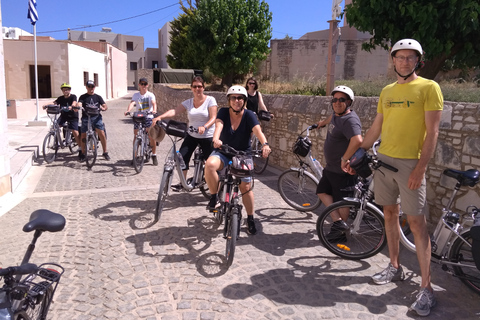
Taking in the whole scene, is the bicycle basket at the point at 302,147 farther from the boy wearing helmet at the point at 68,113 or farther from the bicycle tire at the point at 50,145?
the bicycle tire at the point at 50,145

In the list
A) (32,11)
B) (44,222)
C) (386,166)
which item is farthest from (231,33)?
(44,222)

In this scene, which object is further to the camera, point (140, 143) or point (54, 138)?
point (54, 138)

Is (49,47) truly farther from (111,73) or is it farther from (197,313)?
(197,313)

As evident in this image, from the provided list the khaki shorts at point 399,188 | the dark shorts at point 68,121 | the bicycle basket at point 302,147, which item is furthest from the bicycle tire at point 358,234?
the dark shorts at point 68,121

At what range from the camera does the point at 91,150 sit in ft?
28.3

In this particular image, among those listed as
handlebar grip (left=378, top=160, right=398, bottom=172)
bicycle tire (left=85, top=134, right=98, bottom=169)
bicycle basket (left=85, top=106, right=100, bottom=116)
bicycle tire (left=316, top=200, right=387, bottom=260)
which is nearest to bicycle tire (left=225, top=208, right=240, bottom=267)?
bicycle tire (left=316, top=200, right=387, bottom=260)

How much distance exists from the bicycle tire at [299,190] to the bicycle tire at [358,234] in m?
1.38

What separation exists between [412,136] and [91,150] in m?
6.99

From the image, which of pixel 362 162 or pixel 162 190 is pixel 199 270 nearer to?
pixel 162 190

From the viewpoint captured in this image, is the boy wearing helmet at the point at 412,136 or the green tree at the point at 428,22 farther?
the green tree at the point at 428,22

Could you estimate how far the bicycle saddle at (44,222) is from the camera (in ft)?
7.62

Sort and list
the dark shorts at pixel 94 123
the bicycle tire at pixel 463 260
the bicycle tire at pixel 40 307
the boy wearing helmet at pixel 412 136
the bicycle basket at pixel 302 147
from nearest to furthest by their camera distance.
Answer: the bicycle tire at pixel 40 307
the boy wearing helmet at pixel 412 136
the bicycle tire at pixel 463 260
the bicycle basket at pixel 302 147
the dark shorts at pixel 94 123

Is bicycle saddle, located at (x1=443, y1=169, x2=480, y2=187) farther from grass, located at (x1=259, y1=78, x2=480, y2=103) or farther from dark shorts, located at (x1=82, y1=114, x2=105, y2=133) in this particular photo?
dark shorts, located at (x1=82, y1=114, x2=105, y2=133)

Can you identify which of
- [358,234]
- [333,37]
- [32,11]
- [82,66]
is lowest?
[358,234]
